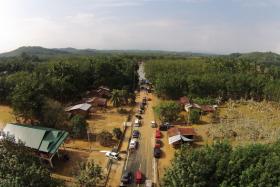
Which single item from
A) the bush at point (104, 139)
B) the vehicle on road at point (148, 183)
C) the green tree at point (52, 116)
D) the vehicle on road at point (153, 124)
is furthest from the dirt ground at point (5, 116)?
A: the vehicle on road at point (148, 183)

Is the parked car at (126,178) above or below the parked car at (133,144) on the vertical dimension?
below

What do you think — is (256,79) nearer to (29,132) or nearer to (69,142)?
(69,142)

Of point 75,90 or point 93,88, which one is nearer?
point 75,90

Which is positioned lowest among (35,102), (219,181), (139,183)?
(139,183)

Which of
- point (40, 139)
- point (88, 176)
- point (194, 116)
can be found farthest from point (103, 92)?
point (88, 176)

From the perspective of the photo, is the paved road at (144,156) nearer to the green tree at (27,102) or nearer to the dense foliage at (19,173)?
the dense foliage at (19,173)

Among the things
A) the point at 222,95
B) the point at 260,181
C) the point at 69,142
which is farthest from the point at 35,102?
the point at 222,95
